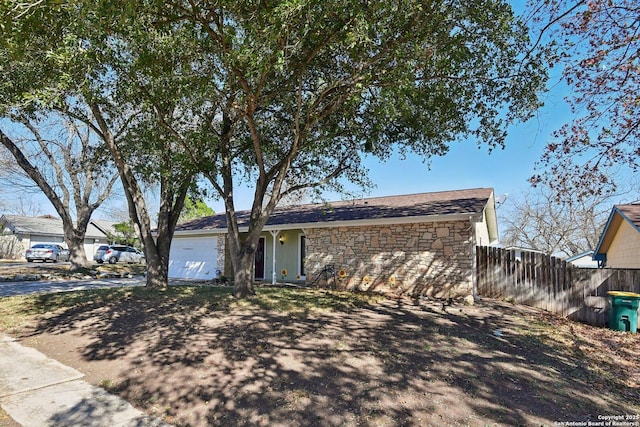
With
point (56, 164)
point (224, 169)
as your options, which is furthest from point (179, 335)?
point (56, 164)

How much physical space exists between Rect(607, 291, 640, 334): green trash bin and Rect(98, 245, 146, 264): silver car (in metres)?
30.1

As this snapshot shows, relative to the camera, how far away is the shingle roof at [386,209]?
11.4 meters

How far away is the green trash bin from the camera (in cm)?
756

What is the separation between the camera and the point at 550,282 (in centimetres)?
940

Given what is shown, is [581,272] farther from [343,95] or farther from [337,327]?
[343,95]

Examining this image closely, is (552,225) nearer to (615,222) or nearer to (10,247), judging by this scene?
(615,222)

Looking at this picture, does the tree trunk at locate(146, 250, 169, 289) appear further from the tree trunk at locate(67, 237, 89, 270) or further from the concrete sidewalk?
the tree trunk at locate(67, 237, 89, 270)

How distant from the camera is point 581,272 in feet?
28.5

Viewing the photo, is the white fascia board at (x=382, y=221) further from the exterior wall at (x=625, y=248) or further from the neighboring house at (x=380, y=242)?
the exterior wall at (x=625, y=248)

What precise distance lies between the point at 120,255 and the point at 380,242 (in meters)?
24.2

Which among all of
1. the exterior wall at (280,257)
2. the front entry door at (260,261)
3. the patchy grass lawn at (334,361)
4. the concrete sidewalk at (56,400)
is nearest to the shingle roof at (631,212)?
the patchy grass lawn at (334,361)

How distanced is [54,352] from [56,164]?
16.7m

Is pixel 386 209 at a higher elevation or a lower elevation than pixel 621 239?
higher

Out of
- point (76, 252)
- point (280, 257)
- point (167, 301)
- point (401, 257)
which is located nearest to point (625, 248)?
point (401, 257)
